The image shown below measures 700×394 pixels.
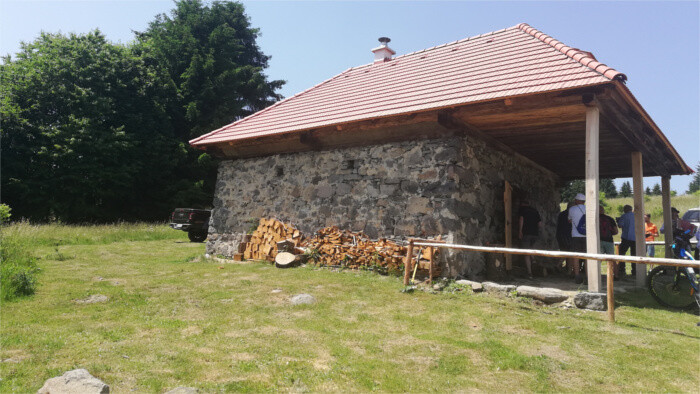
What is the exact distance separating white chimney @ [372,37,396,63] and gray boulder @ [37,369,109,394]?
10.2 metres

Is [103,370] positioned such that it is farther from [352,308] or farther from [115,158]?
[115,158]

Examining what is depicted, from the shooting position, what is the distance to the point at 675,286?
5383 millimetres

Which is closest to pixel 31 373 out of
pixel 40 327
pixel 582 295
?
pixel 40 327

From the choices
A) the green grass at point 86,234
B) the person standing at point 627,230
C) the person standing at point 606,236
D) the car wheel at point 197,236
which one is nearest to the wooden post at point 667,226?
the person standing at point 627,230

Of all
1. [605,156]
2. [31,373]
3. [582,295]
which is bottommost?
[31,373]

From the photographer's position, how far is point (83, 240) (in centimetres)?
1306

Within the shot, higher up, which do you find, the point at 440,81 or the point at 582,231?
the point at 440,81

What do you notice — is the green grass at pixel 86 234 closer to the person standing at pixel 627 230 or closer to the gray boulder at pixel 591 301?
the gray boulder at pixel 591 301

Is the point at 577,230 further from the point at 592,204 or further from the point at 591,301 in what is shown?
the point at 591,301

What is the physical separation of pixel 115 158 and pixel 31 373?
20.5 m

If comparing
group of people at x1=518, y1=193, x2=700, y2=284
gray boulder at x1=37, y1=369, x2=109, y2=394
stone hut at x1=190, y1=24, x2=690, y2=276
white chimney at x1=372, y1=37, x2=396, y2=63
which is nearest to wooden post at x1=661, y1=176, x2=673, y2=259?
group of people at x1=518, y1=193, x2=700, y2=284

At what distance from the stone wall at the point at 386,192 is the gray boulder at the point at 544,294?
52.3 inches

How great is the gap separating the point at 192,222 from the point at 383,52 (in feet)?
31.5

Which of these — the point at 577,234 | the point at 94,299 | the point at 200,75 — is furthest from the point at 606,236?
the point at 200,75
